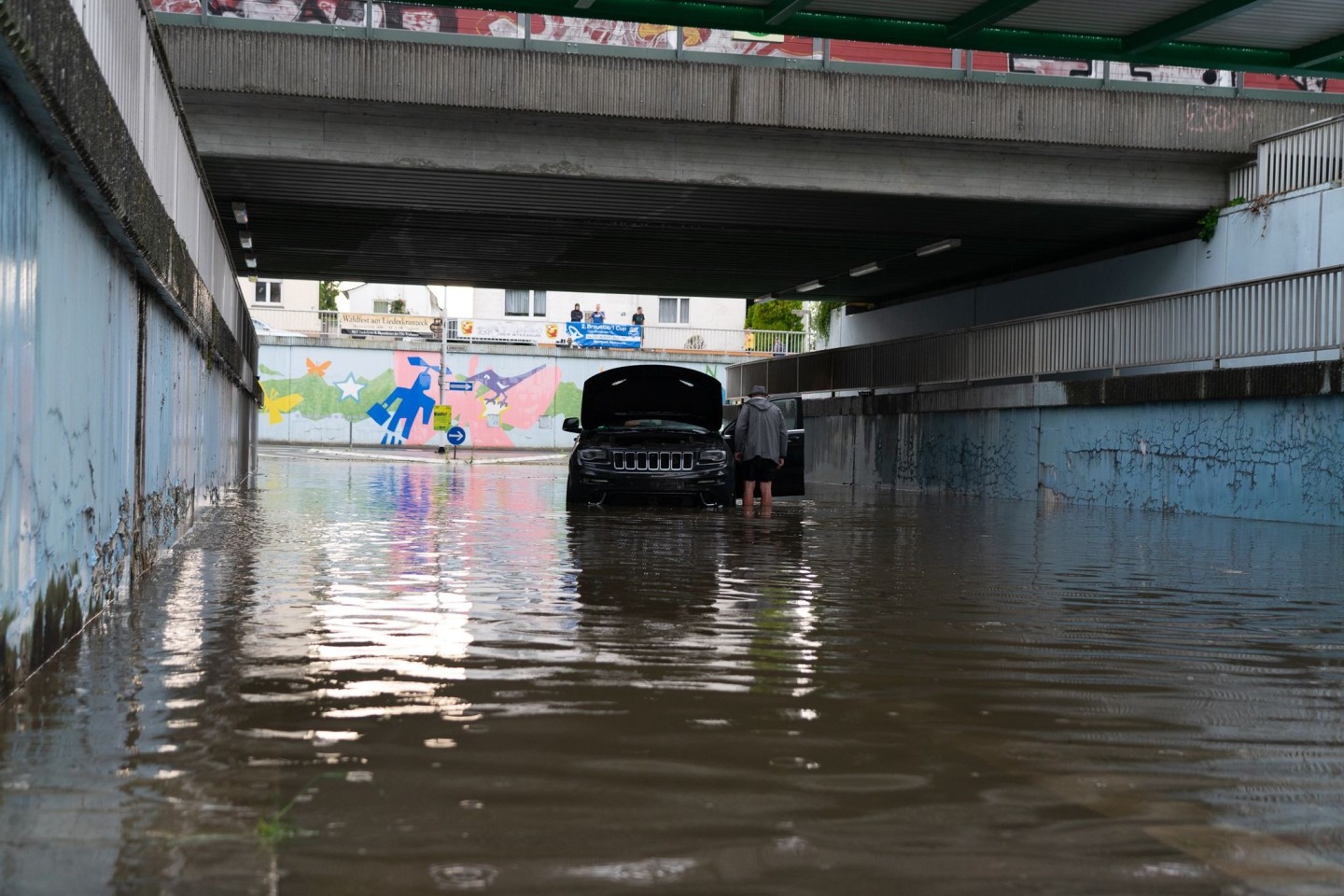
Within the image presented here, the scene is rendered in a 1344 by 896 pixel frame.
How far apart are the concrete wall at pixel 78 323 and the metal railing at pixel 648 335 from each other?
4895 centimetres

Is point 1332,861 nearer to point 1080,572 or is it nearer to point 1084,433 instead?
point 1080,572

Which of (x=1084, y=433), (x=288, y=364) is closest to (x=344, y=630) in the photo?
(x=1084, y=433)

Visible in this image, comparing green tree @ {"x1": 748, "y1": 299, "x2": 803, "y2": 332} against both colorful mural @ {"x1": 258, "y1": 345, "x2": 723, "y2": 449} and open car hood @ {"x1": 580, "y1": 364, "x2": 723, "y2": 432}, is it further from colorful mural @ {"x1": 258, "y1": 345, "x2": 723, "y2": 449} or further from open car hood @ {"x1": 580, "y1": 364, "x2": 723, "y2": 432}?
open car hood @ {"x1": 580, "y1": 364, "x2": 723, "y2": 432}

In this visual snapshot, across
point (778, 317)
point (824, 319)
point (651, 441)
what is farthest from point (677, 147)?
point (778, 317)

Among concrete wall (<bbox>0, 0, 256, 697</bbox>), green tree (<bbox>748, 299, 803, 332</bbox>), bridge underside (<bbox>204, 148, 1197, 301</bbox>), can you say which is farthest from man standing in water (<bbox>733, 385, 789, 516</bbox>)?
green tree (<bbox>748, 299, 803, 332</bbox>)

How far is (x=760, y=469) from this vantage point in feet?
61.1

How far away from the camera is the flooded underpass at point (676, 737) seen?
331 centimetres

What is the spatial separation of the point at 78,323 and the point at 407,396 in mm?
52722

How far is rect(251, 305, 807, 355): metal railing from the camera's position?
59.4 meters

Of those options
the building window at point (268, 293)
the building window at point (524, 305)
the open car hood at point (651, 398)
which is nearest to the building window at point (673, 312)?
the building window at point (524, 305)

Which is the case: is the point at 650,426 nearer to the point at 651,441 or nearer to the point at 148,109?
the point at 651,441

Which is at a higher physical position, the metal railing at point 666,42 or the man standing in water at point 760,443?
the metal railing at point 666,42

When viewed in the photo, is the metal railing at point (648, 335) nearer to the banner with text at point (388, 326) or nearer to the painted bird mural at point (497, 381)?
the banner with text at point (388, 326)

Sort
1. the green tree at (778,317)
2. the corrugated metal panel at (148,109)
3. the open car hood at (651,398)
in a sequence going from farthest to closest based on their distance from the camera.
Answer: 1. the green tree at (778,317)
2. the open car hood at (651,398)
3. the corrugated metal panel at (148,109)
